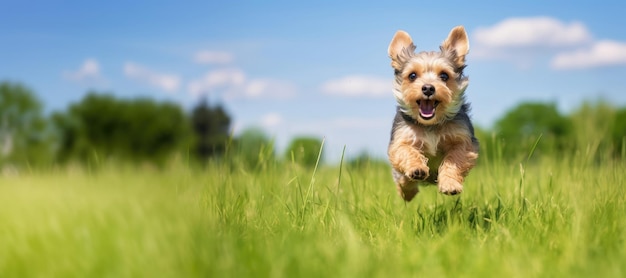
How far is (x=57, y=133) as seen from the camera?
105 feet

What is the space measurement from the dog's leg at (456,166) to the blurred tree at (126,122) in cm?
2802

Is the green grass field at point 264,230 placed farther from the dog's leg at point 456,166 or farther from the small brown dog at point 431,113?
the small brown dog at point 431,113

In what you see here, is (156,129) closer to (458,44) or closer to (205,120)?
(205,120)

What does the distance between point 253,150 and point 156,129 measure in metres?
28.6

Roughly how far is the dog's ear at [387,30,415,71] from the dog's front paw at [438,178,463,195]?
1471 mm

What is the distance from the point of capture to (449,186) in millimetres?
5203

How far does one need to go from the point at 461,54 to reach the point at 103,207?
12.7 ft

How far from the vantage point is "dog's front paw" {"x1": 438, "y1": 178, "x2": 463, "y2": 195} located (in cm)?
516

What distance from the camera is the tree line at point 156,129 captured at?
7.36 m

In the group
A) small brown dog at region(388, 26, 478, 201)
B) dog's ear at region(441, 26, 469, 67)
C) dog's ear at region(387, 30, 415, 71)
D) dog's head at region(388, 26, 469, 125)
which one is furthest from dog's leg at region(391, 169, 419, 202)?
dog's ear at region(441, 26, 469, 67)

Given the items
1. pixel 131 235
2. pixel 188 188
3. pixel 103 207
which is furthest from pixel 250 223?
pixel 131 235

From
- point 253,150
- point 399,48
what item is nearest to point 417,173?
point 399,48

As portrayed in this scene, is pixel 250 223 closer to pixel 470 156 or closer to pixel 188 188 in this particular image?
pixel 188 188

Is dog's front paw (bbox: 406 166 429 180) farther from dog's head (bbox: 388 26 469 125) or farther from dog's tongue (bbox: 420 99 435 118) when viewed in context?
dog's tongue (bbox: 420 99 435 118)
